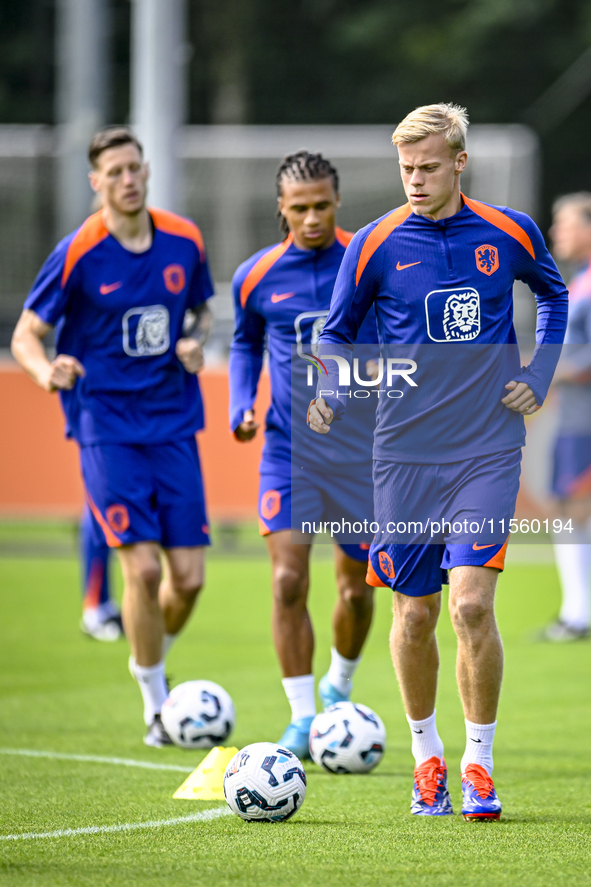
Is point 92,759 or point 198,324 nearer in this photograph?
point 92,759

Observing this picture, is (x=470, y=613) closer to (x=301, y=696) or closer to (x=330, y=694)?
(x=301, y=696)

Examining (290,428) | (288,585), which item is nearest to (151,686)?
(288,585)

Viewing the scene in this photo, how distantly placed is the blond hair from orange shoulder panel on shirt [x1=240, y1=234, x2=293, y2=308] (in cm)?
132

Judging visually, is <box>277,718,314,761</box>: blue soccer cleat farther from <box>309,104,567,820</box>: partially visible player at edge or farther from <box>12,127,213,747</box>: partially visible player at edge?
<box>309,104,567,820</box>: partially visible player at edge

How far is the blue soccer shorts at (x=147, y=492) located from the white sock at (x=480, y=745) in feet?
6.64

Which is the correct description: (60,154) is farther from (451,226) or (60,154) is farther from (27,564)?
(451,226)

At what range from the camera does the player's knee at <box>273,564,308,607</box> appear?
5.40 meters

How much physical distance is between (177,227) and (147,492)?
1.26 m

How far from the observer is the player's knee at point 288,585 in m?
5.40

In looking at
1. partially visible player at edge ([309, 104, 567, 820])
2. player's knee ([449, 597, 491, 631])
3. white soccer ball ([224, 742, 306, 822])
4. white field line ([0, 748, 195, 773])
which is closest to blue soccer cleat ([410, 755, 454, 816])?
partially visible player at edge ([309, 104, 567, 820])

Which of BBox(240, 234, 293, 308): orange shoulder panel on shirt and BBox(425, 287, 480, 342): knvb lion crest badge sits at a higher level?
BBox(240, 234, 293, 308): orange shoulder panel on shirt

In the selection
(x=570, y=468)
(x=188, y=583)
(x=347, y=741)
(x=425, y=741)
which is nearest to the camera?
(x=425, y=741)

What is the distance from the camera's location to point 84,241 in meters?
5.89

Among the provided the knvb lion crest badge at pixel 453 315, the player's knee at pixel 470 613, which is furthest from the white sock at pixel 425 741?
the knvb lion crest badge at pixel 453 315
